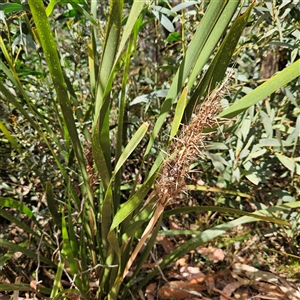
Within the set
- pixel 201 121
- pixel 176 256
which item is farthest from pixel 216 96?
pixel 176 256

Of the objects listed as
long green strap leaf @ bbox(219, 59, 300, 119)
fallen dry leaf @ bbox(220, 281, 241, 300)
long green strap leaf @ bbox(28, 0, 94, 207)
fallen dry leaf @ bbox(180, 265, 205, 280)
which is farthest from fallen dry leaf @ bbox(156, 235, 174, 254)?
long green strap leaf @ bbox(219, 59, 300, 119)

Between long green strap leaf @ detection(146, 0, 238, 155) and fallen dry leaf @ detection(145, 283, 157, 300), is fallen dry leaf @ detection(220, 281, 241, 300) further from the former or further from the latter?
long green strap leaf @ detection(146, 0, 238, 155)

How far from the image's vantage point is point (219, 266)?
109cm

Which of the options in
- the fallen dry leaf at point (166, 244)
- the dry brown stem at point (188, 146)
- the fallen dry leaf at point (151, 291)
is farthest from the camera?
the fallen dry leaf at point (166, 244)

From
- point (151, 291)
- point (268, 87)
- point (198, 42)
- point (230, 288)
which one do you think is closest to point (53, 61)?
point (198, 42)

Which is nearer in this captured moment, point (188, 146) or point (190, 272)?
point (188, 146)

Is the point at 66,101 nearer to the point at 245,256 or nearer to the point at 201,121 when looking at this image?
the point at 201,121

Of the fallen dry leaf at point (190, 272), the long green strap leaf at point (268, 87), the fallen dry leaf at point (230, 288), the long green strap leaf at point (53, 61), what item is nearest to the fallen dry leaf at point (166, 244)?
the fallen dry leaf at point (190, 272)

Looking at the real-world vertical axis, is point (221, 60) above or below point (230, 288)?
above

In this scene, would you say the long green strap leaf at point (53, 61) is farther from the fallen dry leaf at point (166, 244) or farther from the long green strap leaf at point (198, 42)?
the fallen dry leaf at point (166, 244)

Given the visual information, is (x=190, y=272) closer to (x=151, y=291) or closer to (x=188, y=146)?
(x=151, y=291)

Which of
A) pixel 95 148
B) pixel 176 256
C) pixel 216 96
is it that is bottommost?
pixel 176 256

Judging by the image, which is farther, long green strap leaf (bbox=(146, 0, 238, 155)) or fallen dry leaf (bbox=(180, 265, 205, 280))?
fallen dry leaf (bbox=(180, 265, 205, 280))

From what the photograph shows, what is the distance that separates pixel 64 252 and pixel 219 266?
50cm
